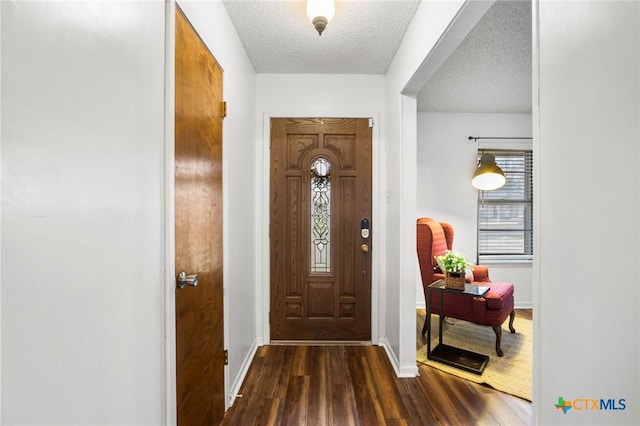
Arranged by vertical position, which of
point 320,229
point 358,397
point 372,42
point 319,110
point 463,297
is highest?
point 372,42

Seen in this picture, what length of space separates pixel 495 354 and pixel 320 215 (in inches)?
75.9

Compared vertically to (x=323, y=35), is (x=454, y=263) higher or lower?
lower

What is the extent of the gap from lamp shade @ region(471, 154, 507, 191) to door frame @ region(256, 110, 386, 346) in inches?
63.0

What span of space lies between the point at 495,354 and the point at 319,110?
8.68 feet

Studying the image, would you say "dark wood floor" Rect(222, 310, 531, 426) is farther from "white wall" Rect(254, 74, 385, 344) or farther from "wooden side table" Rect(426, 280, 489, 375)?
"white wall" Rect(254, 74, 385, 344)

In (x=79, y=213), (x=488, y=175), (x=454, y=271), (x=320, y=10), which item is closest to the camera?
(x=79, y=213)

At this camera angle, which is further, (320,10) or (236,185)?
(236,185)

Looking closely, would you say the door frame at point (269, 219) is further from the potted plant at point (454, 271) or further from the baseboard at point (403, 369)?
the potted plant at point (454, 271)

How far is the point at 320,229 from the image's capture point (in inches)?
114

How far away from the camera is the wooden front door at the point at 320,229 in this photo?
285cm

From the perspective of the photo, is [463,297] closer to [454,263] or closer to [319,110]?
[454,263]

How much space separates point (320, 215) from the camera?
9.44 ft

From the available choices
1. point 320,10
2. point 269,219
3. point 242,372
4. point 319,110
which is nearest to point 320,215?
point 269,219

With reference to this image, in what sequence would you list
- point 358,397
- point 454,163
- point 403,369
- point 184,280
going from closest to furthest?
point 184,280 < point 358,397 < point 403,369 < point 454,163
